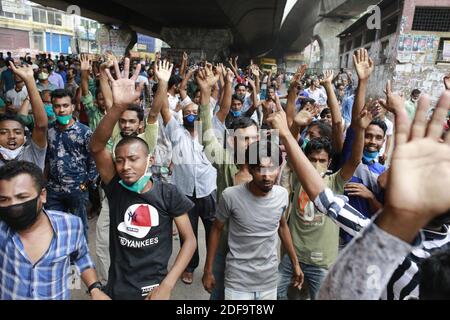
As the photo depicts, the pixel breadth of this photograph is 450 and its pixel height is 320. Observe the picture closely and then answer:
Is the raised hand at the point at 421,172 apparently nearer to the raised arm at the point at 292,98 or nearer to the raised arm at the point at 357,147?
the raised arm at the point at 357,147

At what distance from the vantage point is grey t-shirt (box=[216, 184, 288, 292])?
2.27m

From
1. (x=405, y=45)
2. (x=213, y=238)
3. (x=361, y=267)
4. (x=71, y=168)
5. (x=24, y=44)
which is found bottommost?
(x=213, y=238)

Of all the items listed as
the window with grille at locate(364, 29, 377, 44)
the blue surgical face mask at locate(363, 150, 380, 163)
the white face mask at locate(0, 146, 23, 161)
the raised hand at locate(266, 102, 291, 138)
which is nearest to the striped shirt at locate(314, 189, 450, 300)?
the raised hand at locate(266, 102, 291, 138)

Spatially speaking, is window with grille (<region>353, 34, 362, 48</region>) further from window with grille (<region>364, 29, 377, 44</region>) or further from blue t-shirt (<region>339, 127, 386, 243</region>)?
blue t-shirt (<region>339, 127, 386, 243</region>)

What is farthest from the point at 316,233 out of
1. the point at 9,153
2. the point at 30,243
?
the point at 9,153

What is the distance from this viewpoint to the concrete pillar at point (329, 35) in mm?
33625

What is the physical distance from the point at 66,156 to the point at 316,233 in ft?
7.71

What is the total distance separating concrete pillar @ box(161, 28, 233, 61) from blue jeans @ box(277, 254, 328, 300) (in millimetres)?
23759

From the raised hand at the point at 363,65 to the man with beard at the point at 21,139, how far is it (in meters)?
2.40

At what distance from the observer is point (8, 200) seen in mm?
1671

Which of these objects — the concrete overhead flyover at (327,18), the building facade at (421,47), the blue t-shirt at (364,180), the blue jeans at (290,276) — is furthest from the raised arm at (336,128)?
the concrete overhead flyover at (327,18)
